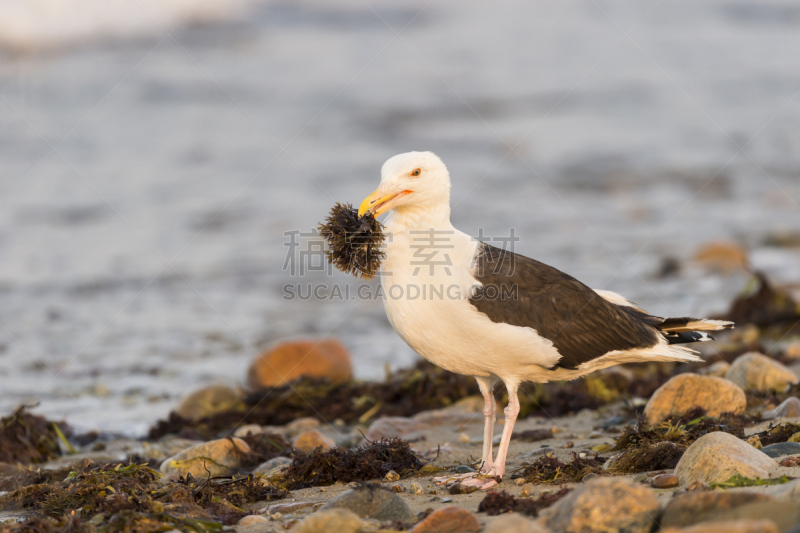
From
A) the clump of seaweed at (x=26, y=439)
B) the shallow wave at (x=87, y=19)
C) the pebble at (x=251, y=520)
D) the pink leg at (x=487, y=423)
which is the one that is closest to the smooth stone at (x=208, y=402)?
the clump of seaweed at (x=26, y=439)

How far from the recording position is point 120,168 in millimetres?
16828

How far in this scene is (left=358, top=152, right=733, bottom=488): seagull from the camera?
16.7ft

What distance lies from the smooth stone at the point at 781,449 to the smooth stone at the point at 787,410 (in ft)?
4.31

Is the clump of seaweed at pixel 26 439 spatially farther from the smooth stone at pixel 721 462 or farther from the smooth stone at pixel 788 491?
the smooth stone at pixel 788 491

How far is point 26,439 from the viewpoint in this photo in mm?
6879

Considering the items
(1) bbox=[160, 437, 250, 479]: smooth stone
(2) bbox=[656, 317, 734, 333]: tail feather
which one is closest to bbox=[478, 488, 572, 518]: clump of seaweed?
(2) bbox=[656, 317, 734, 333]: tail feather

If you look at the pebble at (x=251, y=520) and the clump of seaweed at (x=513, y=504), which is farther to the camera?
the pebble at (x=251, y=520)

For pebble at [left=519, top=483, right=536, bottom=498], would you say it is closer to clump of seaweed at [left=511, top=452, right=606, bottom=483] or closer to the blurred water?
clump of seaweed at [left=511, top=452, right=606, bottom=483]

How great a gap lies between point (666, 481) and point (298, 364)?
5.42m

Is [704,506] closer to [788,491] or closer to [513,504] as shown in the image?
[788,491]

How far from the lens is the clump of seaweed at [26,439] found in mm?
6770

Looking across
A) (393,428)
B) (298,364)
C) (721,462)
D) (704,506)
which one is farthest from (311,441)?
(704,506)

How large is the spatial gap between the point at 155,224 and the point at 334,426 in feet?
26.8

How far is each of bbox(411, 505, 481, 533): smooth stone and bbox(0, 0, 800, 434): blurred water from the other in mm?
5081
